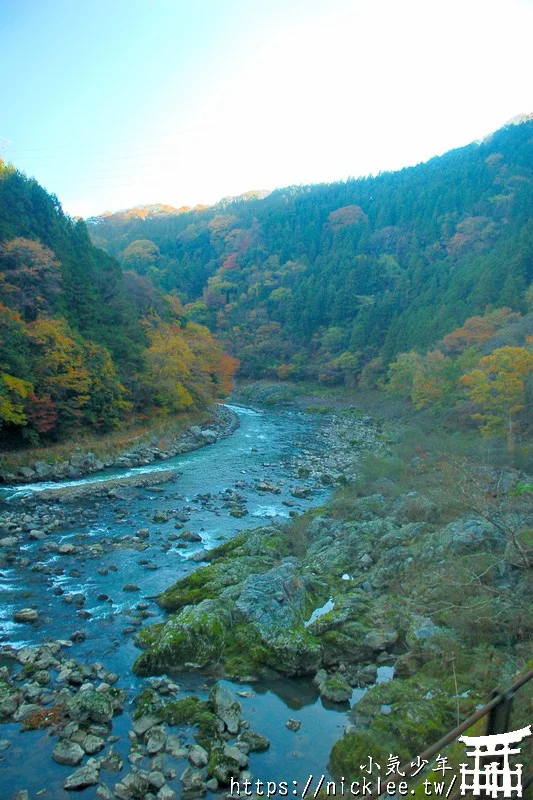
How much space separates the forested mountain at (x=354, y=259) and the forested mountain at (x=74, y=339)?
15499 millimetres

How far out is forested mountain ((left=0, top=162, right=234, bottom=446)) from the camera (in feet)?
60.8

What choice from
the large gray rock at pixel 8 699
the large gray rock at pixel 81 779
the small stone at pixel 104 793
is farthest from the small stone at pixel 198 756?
the large gray rock at pixel 8 699

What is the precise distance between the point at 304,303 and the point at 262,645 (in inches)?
1825

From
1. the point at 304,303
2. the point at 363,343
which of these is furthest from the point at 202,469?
the point at 304,303

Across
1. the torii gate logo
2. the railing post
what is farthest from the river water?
the railing post

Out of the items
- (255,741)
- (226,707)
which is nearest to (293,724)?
(255,741)

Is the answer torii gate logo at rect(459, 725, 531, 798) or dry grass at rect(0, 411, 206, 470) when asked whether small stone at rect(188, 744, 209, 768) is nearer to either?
torii gate logo at rect(459, 725, 531, 798)

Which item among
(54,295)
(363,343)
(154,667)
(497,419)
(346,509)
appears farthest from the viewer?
(363,343)

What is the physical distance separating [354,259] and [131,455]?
1574 inches

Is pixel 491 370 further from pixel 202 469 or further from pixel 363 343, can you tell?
pixel 363 343

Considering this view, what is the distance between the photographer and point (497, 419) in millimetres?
18609

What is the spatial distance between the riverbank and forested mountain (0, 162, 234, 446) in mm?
1198

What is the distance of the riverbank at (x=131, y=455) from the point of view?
57.3 ft

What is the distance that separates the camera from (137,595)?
32.8 ft
